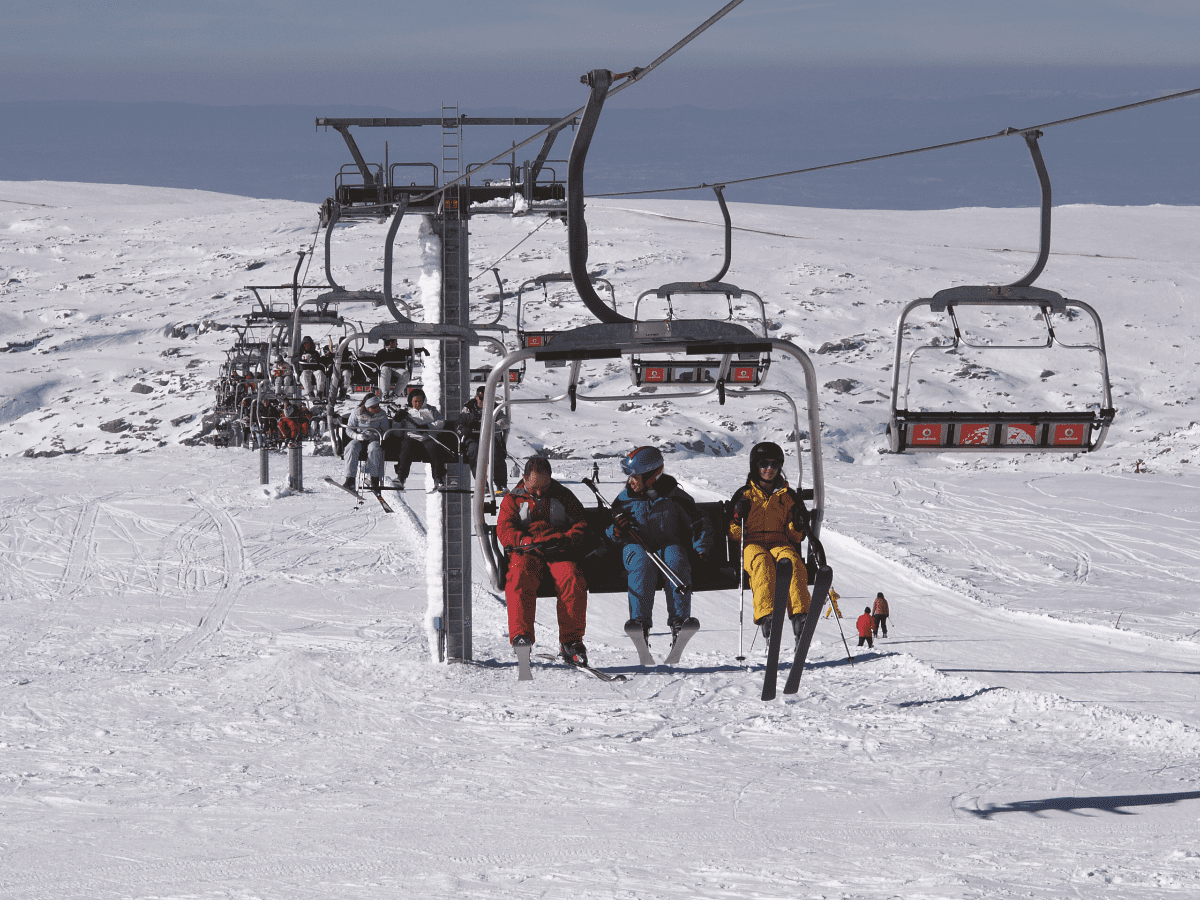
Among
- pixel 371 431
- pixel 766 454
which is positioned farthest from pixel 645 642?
pixel 371 431

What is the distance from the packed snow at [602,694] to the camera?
9.01 m

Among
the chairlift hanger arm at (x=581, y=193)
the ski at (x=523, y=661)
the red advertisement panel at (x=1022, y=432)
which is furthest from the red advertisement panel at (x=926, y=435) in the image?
the chairlift hanger arm at (x=581, y=193)

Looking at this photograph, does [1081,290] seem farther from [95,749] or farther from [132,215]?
[132,215]

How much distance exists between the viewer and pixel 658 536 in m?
9.27

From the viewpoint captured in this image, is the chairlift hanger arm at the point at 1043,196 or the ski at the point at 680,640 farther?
the ski at the point at 680,640

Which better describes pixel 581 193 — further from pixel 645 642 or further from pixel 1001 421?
pixel 1001 421

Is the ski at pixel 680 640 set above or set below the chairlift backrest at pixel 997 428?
below

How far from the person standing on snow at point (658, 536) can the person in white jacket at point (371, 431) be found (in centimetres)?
471

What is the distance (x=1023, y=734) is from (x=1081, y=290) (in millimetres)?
52675

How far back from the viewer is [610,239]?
2731 inches

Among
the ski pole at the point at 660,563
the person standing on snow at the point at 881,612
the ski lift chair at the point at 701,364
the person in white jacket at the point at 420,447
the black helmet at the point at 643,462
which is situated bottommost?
the person standing on snow at the point at 881,612

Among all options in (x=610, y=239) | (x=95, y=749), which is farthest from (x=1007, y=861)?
(x=610, y=239)

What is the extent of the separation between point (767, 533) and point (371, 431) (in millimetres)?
6201

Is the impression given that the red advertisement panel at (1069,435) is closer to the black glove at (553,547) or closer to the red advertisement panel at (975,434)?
the red advertisement panel at (975,434)
